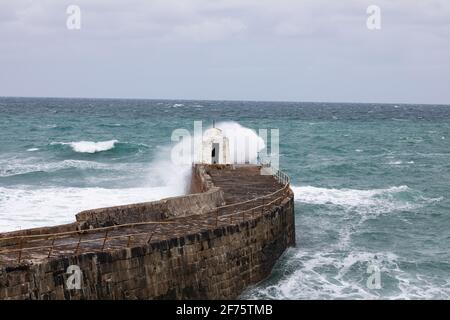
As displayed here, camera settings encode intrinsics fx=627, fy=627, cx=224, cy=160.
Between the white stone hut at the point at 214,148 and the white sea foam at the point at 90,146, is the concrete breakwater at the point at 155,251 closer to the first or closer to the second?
the white stone hut at the point at 214,148

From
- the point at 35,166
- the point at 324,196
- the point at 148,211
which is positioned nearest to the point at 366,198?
the point at 324,196

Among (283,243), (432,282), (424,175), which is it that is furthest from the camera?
(424,175)

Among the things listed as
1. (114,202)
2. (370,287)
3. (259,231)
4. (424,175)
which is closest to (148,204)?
(259,231)

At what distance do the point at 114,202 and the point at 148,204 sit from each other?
10.7 m

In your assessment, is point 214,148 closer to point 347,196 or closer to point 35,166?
point 347,196

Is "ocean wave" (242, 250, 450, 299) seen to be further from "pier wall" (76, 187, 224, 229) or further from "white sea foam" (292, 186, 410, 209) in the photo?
"white sea foam" (292, 186, 410, 209)

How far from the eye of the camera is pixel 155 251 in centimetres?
1384

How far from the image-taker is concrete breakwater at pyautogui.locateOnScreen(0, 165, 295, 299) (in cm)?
1224

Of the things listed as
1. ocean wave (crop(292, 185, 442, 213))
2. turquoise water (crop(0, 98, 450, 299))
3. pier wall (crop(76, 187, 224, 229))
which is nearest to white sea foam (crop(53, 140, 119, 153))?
turquoise water (crop(0, 98, 450, 299))

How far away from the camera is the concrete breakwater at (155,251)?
1224 cm

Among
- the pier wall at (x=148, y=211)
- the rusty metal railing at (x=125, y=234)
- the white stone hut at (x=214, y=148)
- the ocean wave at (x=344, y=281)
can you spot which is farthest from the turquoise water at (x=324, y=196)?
the pier wall at (x=148, y=211)

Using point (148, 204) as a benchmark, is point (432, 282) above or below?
below
